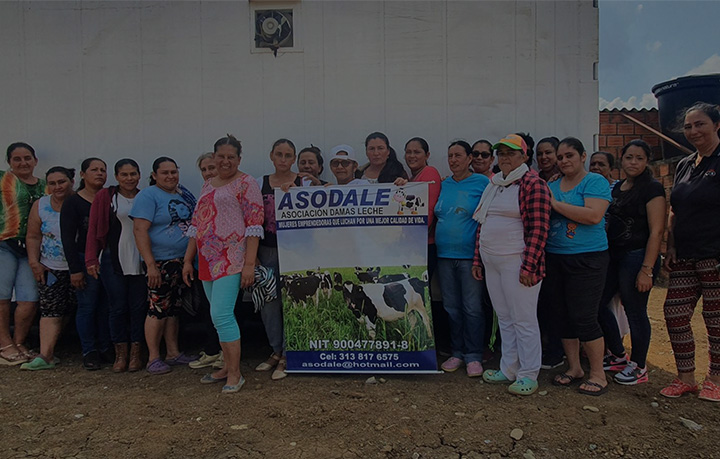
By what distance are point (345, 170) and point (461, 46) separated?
59.2 inches

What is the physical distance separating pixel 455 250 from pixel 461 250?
0.04 meters

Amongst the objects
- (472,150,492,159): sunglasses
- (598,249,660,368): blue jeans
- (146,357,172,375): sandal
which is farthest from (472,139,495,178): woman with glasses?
(146,357,172,375): sandal

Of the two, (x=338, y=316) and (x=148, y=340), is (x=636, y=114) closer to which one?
(x=338, y=316)

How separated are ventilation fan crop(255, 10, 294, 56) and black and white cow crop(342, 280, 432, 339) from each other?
2263 millimetres

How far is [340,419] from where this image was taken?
259 centimetres

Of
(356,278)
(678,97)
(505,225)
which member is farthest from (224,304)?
(678,97)

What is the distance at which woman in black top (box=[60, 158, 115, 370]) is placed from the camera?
3.45 metres

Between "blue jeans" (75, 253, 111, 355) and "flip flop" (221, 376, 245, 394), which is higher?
"blue jeans" (75, 253, 111, 355)

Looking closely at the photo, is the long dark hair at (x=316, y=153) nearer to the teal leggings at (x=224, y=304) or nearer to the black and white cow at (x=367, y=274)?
the black and white cow at (x=367, y=274)

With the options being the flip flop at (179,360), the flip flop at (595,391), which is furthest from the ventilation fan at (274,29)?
the flip flop at (595,391)

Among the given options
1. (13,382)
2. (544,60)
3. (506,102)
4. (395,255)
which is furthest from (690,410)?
(13,382)

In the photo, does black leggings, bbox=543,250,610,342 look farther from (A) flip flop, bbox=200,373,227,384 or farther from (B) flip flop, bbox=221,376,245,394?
(A) flip flop, bbox=200,373,227,384

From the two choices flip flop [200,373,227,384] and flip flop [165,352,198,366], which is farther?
flip flop [165,352,198,366]

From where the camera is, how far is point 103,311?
3643mm
